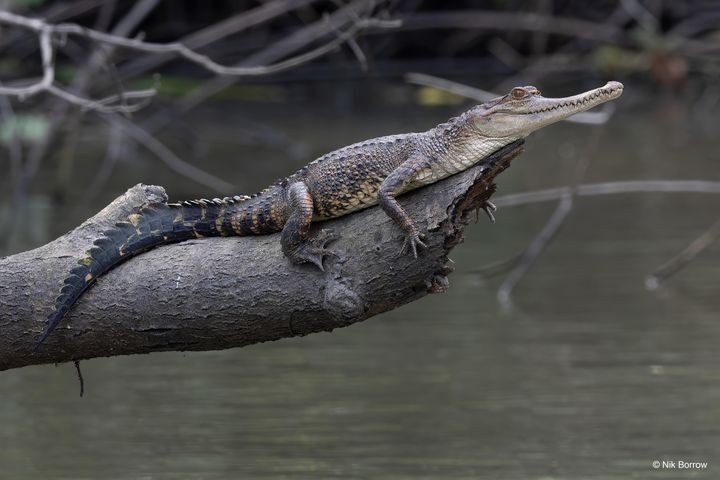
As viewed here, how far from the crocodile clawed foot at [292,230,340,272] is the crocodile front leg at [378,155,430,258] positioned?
0.70ft

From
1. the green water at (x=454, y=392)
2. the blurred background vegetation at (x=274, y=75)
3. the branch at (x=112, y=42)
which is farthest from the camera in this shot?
the blurred background vegetation at (x=274, y=75)

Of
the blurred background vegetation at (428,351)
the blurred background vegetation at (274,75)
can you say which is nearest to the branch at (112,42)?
the blurred background vegetation at (428,351)

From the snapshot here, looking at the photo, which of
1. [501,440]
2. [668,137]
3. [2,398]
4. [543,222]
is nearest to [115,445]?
[2,398]

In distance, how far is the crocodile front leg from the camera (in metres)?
3.69

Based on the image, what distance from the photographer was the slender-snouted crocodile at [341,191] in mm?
3881

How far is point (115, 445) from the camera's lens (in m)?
5.66

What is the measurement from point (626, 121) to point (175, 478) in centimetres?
1237

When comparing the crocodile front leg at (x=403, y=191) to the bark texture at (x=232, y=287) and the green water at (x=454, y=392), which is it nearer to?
the bark texture at (x=232, y=287)

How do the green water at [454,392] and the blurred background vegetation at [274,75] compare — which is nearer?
the green water at [454,392]

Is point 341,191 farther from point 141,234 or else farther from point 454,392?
point 454,392

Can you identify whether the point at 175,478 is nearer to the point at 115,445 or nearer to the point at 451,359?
the point at 115,445

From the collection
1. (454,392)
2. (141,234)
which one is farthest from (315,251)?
(454,392)

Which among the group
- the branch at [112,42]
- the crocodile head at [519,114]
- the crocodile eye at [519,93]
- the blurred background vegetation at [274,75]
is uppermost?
the blurred background vegetation at [274,75]

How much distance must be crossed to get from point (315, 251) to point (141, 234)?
68 cm
